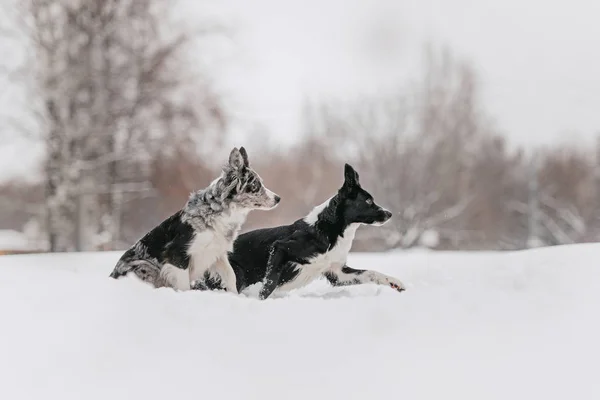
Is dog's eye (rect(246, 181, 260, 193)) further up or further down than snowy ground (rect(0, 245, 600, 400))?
further up

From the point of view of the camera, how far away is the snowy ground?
339cm

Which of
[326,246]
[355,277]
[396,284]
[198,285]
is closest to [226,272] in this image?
[198,285]

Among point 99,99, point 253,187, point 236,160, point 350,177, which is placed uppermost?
point 236,160

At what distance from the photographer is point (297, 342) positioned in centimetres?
391

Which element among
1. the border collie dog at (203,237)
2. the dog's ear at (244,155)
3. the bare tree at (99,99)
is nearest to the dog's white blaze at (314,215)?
the border collie dog at (203,237)

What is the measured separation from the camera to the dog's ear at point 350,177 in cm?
590

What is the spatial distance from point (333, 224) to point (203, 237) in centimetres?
119

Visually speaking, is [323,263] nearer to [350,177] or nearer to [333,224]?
[333,224]

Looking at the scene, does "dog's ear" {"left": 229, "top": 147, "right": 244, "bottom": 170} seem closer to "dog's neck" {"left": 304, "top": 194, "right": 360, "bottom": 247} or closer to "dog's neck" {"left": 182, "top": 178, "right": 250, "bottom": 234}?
"dog's neck" {"left": 182, "top": 178, "right": 250, "bottom": 234}

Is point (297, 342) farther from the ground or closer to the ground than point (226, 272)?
farther from the ground

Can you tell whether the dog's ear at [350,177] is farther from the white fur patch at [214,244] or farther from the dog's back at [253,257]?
the white fur patch at [214,244]

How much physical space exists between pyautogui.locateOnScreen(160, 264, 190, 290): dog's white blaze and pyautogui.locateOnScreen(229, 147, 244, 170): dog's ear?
99 centimetres

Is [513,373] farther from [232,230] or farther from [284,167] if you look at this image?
[284,167]

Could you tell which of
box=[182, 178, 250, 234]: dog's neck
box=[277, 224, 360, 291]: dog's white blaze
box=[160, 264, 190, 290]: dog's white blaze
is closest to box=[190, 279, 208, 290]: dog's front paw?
box=[160, 264, 190, 290]: dog's white blaze
